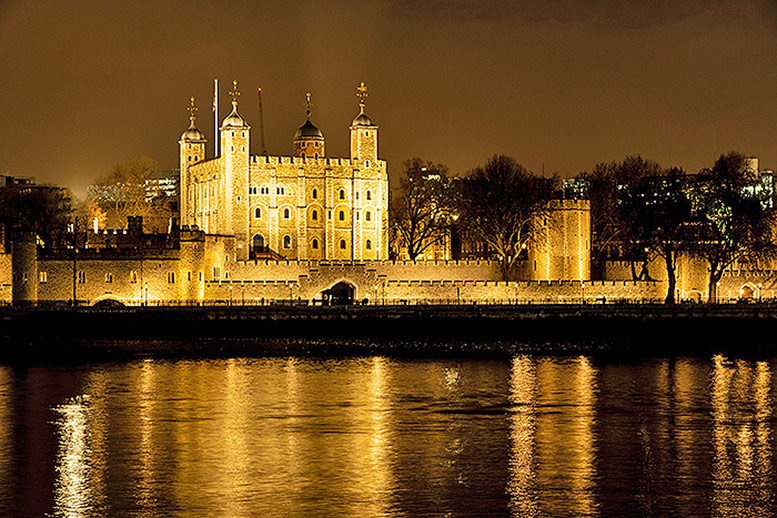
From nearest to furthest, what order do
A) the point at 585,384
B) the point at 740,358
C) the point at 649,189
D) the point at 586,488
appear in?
the point at 586,488 → the point at 585,384 → the point at 740,358 → the point at 649,189

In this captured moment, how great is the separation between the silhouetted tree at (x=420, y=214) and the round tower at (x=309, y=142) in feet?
23.4

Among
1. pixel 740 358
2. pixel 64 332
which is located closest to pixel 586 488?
pixel 740 358

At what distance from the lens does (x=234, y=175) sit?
279 feet

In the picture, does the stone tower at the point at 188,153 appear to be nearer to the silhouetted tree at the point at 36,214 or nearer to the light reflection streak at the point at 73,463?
the silhouetted tree at the point at 36,214

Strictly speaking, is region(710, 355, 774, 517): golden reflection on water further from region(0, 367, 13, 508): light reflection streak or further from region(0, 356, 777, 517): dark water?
region(0, 367, 13, 508): light reflection streak

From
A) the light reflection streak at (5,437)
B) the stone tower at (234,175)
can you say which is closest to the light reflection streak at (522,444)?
the light reflection streak at (5,437)

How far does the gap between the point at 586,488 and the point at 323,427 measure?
8802mm

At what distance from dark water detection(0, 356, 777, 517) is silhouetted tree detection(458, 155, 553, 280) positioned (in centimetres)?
3139

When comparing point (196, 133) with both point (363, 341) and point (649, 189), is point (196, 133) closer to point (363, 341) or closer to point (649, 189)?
point (649, 189)

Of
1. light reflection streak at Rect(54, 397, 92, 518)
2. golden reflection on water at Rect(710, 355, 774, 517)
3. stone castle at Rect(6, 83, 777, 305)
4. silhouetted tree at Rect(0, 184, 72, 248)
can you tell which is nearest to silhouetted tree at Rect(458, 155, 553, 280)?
stone castle at Rect(6, 83, 777, 305)

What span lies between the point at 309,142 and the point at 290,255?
12787 millimetres

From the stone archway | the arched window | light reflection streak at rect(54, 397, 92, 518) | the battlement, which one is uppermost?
the battlement

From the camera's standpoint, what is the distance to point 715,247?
244 feet

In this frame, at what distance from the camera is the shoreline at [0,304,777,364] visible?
5541 cm
